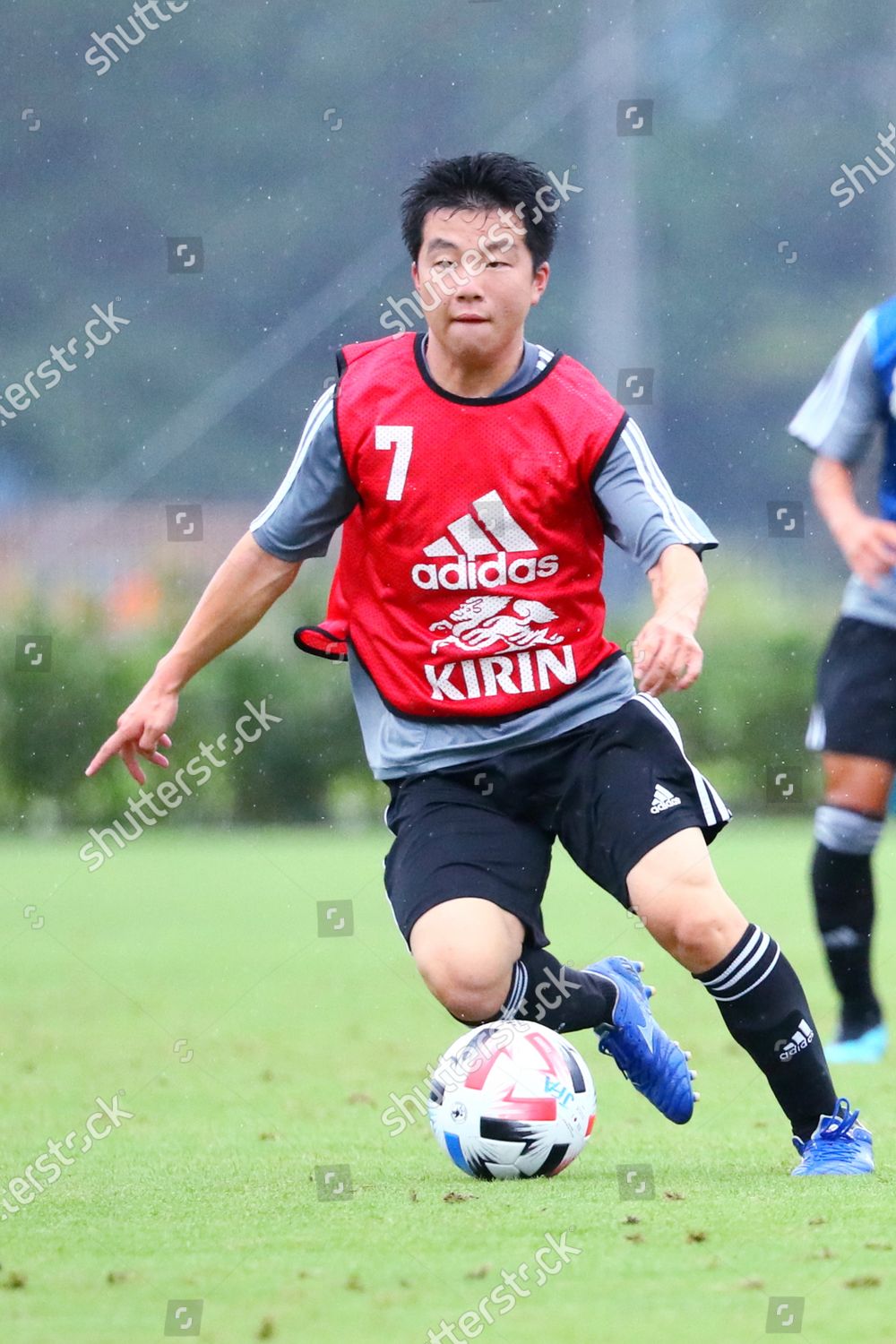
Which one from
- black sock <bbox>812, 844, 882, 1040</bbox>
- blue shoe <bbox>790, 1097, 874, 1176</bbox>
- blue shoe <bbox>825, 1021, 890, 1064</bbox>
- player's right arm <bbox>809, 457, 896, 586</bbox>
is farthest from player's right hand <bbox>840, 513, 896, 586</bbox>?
blue shoe <bbox>825, 1021, 890, 1064</bbox>

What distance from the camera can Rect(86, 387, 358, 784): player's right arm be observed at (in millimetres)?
4152

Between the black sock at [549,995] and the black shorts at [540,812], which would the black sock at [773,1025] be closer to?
the black shorts at [540,812]

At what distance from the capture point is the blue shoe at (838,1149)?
3807 mm

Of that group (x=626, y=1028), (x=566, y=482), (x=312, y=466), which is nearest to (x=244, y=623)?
(x=312, y=466)

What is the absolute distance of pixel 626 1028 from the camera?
429cm

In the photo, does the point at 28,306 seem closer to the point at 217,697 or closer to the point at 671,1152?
the point at 217,697

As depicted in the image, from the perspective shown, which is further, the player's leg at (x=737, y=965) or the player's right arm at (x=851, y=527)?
the player's right arm at (x=851, y=527)

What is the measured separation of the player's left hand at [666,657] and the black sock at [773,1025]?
0.56 meters

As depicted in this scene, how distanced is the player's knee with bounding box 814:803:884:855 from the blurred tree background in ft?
27.7

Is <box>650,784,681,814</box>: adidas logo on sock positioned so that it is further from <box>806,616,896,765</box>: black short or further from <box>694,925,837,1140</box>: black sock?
<box>806,616,896,765</box>: black short

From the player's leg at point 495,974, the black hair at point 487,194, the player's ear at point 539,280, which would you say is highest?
the black hair at point 487,194

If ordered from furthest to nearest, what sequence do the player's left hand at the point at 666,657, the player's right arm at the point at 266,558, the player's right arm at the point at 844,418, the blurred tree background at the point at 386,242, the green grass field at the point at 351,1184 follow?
the blurred tree background at the point at 386,242
the player's right arm at the point at 844,418
the player's right arm at the point at 266,558
the player's left hand at the point at 666,657
the green grass field at the point at 351,1184

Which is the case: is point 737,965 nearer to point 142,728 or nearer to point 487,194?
point 142,728

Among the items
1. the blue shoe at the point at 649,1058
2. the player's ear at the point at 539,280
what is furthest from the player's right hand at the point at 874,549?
the blue shoe at the point at 649,1058
